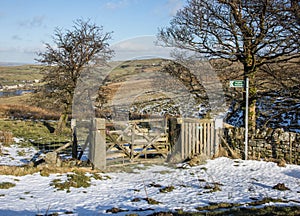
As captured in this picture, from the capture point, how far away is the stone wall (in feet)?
34.5

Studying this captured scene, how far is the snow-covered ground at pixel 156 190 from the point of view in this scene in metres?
6.54

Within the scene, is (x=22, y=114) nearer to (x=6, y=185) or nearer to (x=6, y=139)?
Result: (x=6, y=139)

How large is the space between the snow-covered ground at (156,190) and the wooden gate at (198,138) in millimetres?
816

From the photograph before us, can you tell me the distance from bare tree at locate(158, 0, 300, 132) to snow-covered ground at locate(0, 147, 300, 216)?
315 centimetres

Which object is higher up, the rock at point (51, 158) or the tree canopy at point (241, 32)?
the tree canopy at point (241, 32)

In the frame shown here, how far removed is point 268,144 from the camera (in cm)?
1113

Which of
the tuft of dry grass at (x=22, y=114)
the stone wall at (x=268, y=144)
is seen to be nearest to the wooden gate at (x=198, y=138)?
the stone wall at (x=268, y=144)

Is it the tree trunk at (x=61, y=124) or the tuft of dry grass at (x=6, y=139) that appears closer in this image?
the tuft of dry grass at (x=6, y=139)

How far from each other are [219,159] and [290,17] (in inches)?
206

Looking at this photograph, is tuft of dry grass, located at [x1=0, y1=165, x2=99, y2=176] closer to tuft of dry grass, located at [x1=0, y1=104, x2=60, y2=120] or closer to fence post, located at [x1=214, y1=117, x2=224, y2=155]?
fence post, located at [x1=214, y1=117, x2=224, y2=155]

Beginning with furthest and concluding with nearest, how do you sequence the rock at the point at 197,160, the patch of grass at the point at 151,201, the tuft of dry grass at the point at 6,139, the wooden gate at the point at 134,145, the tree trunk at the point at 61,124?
the tree trunk at the point at 61,124
the tuft of dry grass at the point at 6,139
the wooden gate at the point at 134,145
the rock at the point at 197,160
the patch of grass at the point at 151,201

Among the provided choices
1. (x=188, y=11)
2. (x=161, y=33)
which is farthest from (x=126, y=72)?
(x=188, y=11)

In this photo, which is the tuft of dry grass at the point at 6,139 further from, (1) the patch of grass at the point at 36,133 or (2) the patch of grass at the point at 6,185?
(2) the patch of grass at the point at 6,185

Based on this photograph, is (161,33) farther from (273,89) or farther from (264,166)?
(264,166)
